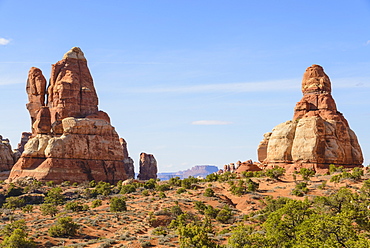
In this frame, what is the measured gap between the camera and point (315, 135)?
77.6 m

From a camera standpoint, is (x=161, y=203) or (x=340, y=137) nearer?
(x=161, y=203)

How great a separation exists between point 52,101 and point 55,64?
924 cm

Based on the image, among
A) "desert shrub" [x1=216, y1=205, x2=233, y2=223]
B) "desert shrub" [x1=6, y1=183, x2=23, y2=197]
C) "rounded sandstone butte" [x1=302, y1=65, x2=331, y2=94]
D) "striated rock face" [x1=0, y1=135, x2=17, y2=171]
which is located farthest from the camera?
"striated rock face" [x1=0, y1=135, x2=17, y2=171]

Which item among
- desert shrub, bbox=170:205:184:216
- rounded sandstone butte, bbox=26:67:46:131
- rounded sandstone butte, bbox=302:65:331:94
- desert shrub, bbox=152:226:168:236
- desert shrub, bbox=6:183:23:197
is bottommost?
desert shrub, bbox=152:226:168:236

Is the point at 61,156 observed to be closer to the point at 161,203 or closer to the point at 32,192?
the point at 32,192

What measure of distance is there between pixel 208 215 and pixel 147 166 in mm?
98970

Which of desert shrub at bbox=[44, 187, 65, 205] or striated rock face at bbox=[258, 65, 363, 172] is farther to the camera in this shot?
striated rock face at bbox=[258, 65, 363, 172]

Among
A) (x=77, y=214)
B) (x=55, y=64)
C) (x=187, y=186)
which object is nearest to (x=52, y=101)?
(x=55, y=64)

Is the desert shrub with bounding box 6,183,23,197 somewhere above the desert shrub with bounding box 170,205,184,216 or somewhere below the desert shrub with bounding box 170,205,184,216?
above

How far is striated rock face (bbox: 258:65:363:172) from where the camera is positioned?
78000 mm

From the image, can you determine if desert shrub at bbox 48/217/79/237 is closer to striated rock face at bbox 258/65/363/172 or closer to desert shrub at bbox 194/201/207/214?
desert shrub at bbox 194/201/207/214

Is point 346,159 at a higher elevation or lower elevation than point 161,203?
higher

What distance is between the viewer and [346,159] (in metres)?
80.4

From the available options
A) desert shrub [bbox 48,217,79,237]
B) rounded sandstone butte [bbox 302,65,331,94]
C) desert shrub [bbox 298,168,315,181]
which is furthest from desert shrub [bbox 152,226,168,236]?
rounded sandstone butte [bbox 302,65,331,94]
